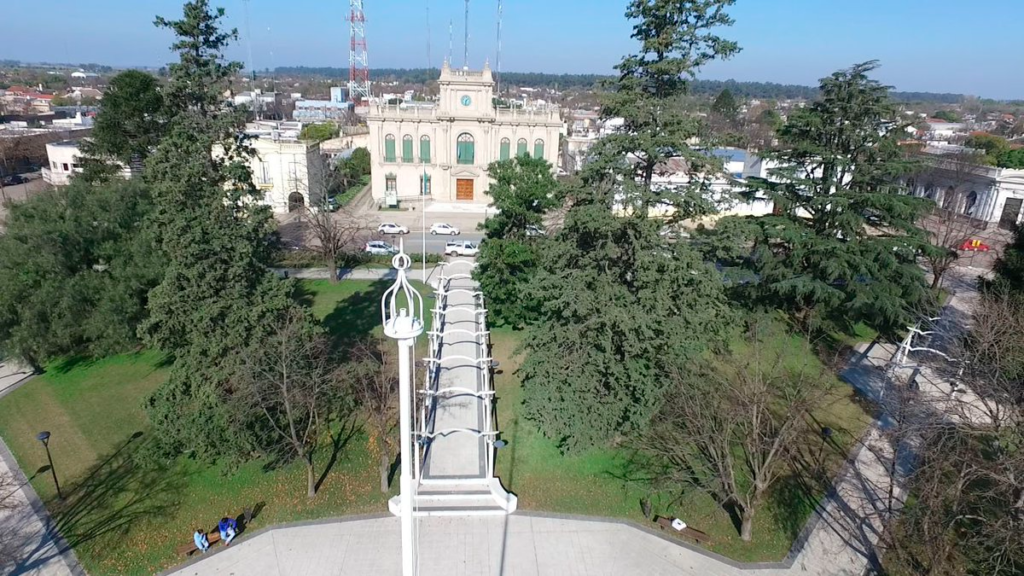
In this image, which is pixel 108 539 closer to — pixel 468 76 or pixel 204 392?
pixel 204 392

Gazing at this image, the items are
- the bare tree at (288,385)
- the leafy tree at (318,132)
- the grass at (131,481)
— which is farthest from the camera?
the leafy tree at (318,132)

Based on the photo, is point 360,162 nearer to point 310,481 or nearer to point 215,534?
point 310,481

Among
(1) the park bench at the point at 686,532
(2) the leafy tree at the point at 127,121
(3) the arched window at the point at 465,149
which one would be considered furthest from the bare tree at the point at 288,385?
(3) the arched window at the point at 465,149

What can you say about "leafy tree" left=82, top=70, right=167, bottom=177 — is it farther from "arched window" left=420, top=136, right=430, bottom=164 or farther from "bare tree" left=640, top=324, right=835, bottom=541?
"bare tree" left=640, top=324, right=835, bottom=541

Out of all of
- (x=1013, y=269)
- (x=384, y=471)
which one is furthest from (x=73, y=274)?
(x=1013, y=269)

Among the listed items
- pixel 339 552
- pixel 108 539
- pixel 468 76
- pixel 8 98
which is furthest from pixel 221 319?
pixel 8 98

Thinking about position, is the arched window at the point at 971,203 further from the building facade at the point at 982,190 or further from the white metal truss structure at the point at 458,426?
the white metal truss structure at the point at 458,426
